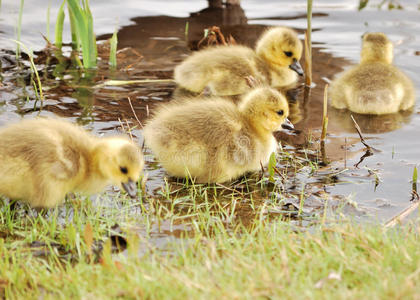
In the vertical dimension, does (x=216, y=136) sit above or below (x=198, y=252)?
above

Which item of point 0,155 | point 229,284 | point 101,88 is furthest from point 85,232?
point 101,88

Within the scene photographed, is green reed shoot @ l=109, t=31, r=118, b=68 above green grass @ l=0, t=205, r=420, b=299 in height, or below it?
above

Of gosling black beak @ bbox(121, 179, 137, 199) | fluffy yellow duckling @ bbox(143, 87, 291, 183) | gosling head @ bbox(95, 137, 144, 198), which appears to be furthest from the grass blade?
gosling black beak @ bbox(121, 179, 137, 199)

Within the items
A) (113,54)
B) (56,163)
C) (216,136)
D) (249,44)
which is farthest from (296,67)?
(56,163)

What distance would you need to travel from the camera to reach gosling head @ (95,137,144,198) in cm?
331

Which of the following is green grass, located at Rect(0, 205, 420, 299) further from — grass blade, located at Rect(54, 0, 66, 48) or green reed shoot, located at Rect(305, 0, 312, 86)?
grass blade, located at Rect(54, 0, 66, 48)

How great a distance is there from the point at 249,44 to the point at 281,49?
3.66ft

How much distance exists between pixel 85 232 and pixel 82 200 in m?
0.47

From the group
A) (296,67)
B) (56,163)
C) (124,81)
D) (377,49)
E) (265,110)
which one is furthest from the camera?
(296,67)

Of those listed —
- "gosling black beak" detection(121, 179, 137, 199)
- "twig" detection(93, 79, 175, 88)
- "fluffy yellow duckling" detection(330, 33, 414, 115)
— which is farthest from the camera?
"twig" detection(93, 79, 175, 88)

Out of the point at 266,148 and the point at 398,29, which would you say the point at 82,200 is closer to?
the point at 266,148

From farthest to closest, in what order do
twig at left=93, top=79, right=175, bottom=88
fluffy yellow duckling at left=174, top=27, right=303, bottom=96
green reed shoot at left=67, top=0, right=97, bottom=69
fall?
1. twig at left=93, top=79, right=175, bottom=88
2. fluffy yellow duckling at left=174, top=27, right=303, bottom=96
3. green reed shoot at left=67, top=0, right=97, bottom=69

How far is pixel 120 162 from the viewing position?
10.9ft

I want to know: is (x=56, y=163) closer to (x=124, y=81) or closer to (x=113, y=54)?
(x=124, y=81)
